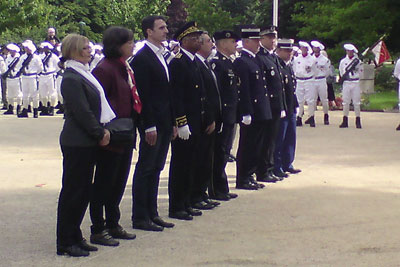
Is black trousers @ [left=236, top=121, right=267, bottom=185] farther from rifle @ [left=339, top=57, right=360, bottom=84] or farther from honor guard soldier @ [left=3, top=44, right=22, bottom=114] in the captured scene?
honor guard soldier @ [left=3, top=44, right=22, bottom=114]

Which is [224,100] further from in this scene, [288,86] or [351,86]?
[351,86]

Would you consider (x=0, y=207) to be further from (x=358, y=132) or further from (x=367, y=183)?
(x=358, y=132)

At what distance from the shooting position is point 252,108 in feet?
35.8

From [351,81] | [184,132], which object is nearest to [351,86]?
[351,81]

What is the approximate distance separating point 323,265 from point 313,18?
30.9 meters

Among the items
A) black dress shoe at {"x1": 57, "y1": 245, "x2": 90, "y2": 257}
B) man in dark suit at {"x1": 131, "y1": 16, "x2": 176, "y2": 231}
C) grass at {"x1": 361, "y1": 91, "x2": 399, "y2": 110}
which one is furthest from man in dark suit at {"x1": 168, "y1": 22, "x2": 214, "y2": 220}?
grass at {"x1": 361, "y1": 91, "x2": 399, "y2": 110}

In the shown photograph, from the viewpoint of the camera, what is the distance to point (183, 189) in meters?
9.09

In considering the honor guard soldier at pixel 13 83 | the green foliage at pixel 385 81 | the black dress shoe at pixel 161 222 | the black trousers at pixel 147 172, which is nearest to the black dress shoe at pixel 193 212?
the black dress shoe at pixel 161 222

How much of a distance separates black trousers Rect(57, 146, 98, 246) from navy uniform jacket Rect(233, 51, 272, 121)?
3700mm

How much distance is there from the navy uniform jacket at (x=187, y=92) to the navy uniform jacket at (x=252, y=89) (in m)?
1.68

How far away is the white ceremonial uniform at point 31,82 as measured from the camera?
76.8 feet

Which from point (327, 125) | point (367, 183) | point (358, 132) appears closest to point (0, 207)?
point (367, 183)

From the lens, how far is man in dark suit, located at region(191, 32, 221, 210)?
9305 millimetres

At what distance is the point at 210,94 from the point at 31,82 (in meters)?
15.0
